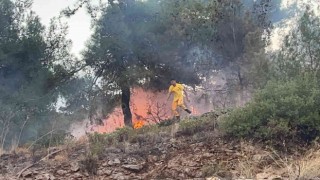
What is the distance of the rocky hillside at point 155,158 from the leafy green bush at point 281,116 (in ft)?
1.25

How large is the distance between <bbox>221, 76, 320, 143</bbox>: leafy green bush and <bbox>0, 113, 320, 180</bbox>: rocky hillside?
0.38 meters

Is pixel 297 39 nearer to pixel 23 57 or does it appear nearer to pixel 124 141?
pixel 124 141

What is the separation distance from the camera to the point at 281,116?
489 inches

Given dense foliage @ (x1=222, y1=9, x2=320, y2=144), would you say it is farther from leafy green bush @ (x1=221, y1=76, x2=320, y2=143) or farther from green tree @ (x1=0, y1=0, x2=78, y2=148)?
green tree @ (x1=0, y1=0, x2=78, y2=148)

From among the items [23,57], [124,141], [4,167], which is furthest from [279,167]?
[23,57]

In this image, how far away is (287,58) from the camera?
651 inches

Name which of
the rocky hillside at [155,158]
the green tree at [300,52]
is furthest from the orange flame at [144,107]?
the rocky hillside at [155,158]

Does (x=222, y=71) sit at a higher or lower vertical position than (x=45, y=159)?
higher

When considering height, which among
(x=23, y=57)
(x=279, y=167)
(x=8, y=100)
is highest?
(x=23, y=57)

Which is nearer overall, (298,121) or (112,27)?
(298,121)

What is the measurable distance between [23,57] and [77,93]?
3.16 meters

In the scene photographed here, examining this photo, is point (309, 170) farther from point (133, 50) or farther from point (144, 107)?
point (144, 107)

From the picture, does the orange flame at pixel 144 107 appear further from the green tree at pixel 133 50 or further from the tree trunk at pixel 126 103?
the green tree at pixel 133 50

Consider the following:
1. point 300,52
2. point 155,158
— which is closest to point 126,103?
point 300,52
